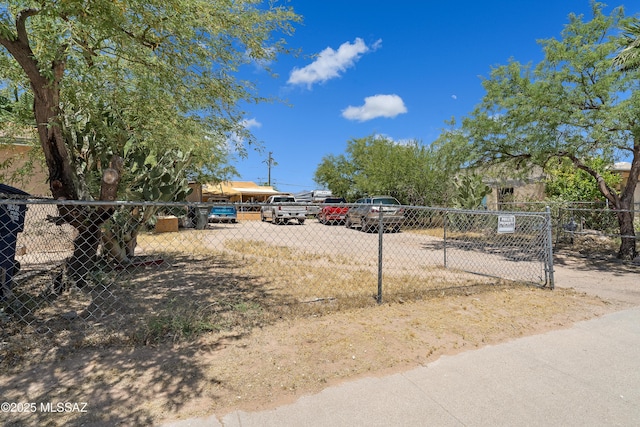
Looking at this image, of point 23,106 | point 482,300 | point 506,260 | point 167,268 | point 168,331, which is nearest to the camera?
point 168,331

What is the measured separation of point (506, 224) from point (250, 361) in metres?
5.17

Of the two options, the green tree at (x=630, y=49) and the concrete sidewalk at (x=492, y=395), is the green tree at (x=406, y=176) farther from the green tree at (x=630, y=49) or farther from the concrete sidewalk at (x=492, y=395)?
the concrete sidewalk at (x=492, y=395)

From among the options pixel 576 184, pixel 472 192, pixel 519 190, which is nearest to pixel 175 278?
pixel 472 192

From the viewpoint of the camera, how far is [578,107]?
901cm

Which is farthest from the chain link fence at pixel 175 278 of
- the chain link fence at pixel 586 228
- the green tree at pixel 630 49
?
the green tree at pixel 630 49

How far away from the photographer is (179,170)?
8320mm

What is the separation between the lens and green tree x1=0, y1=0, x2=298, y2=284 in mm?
3881

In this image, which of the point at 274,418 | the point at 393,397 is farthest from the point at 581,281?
the point at 274,418

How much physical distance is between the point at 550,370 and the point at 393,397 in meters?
1.55

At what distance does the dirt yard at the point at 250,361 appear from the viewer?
8.13ft

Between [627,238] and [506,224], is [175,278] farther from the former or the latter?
[627,238]

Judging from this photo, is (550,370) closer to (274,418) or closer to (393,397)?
(393,397)

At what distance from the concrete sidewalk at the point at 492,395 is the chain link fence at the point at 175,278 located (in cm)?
164

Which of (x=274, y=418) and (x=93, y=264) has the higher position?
(x=93, y=264)
